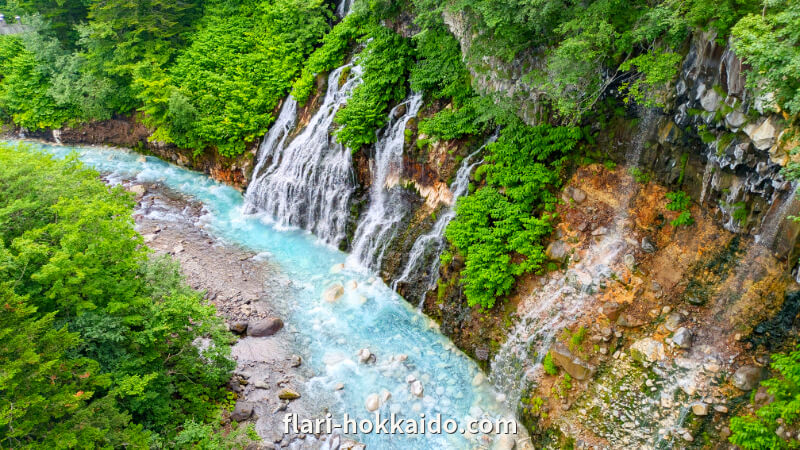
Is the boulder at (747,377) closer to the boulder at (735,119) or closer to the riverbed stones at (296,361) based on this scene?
the boulder at (735,119)

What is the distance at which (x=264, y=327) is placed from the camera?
1252cm

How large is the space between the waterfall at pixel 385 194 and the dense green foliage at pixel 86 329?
534cm

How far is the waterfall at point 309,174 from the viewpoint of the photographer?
52.4 feet

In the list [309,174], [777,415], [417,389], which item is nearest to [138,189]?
[309,174]

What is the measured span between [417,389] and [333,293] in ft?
14.0

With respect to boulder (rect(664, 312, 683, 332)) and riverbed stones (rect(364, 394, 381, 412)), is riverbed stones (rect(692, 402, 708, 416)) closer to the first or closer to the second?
A: boulder (rect(664, 312, 683, 332))

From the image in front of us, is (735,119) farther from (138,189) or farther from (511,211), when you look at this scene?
(138,189)

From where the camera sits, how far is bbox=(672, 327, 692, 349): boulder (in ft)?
27.8

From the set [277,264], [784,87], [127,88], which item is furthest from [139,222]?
[784,87]

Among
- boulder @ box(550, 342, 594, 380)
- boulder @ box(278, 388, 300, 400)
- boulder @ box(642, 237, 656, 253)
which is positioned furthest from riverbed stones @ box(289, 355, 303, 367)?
boulder @ box(642, 237, 656, 253)

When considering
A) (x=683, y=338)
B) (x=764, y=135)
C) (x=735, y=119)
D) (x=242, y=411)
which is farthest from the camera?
(x=242, y=411)

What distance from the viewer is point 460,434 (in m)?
9.85

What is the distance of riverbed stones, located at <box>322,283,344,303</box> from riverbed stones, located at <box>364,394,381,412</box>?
3.72m

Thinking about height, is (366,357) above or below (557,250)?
below
